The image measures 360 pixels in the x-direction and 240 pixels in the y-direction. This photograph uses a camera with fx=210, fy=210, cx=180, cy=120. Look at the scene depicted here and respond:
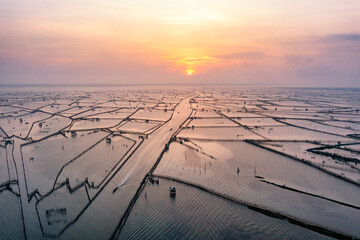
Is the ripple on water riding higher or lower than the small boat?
lower

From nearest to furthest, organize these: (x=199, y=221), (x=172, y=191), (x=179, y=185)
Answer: (x=199, y=221)
(x=172, y=191)
(x=179, y=185)

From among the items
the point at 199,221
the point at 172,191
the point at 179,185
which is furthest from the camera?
the point at 179,185

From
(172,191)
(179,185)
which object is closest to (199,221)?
(172,191)

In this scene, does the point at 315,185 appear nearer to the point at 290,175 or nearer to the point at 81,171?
the point at 290,175

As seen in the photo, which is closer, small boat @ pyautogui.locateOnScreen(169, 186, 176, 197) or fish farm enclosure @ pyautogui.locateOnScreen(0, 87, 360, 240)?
fish farm enclosure @ pyautogui.locateOnScreen(0, 87, 360, 240)

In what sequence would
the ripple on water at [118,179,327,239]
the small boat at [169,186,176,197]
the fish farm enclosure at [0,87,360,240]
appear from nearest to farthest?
the ripple on water at [118,179,327,239] < the fish farm enclosure at [0,87,360,240] < the small boat at [169,186,176,197]

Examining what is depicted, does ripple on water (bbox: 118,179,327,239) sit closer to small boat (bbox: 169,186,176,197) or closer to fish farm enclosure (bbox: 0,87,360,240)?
fish farm enclosure (bbox: 0,87,360,240)

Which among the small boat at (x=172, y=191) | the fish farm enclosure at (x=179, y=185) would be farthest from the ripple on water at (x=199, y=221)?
the small boat at (x=172, y=191)

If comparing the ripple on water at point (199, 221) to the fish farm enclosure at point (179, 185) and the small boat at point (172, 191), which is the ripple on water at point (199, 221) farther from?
the small boat at point (172, 191)

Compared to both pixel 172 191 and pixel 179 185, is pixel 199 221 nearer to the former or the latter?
pixel 172 191

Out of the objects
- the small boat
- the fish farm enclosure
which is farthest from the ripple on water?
the small boat

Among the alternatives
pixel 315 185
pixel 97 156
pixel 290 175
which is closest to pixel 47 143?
pixel 97 156

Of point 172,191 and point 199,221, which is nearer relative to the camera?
point 199,221
